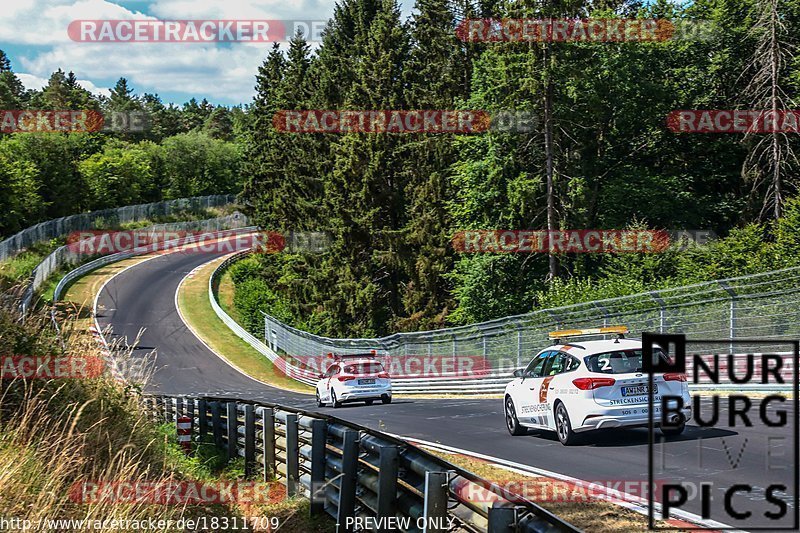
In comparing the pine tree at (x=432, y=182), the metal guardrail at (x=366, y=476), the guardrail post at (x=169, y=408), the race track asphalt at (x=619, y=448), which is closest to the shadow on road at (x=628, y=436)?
the race track asphalt at (x=619, y=448)

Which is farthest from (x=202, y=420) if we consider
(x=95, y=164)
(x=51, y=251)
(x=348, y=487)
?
(x=95, y=164)

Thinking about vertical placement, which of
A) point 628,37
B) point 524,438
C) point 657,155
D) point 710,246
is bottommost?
point 524,438

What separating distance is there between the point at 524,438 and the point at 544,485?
16.5 ft

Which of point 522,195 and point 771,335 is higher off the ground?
point 522,195

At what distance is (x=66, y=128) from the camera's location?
107 m

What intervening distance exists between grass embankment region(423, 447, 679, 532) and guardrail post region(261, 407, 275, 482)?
2.88 m

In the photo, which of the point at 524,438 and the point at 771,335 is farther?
the point at 771,335

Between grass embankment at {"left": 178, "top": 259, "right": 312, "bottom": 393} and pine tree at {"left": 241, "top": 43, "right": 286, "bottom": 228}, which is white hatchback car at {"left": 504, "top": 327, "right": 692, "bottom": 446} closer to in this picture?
grass embankment at {"left": 178, "top": 259, "right": 312, "bottom": 393}

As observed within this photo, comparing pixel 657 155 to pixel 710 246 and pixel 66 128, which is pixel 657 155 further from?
pixel 66 128

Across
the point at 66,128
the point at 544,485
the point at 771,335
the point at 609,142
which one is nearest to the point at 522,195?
the point at 609,142

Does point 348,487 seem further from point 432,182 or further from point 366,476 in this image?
point 432,182

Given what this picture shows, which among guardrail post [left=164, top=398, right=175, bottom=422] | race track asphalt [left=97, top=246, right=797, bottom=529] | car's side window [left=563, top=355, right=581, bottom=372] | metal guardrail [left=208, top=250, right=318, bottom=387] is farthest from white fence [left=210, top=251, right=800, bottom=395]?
guardrail post [left=164, top=398, right=175, bottom=422]

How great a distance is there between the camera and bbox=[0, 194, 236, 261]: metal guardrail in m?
65.0

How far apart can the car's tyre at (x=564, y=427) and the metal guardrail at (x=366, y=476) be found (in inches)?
177
